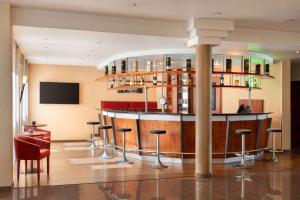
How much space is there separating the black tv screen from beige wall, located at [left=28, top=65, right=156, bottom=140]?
18cm

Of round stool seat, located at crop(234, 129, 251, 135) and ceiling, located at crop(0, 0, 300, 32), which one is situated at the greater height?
ceiling, located at crop(0, 0, 300, 32)

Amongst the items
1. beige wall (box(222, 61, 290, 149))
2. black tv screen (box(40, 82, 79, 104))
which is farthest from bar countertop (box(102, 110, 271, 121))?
black tv screen (box(40, 82, 79, 104))

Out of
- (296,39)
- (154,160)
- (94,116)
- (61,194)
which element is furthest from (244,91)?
(61,194)

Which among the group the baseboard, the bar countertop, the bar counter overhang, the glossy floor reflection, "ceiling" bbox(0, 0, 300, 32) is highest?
"ceiling" bbox(0, 0, 300, 32)

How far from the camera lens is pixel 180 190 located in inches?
205

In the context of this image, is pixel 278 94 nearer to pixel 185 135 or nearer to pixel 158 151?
pixel 185 135

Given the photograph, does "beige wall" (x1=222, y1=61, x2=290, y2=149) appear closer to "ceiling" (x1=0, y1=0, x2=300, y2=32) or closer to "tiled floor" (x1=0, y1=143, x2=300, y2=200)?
"tiled floor" (x1=0, y1=143, x2=300, y2=200)

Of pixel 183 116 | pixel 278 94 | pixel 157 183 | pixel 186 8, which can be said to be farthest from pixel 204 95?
pixel 278 94

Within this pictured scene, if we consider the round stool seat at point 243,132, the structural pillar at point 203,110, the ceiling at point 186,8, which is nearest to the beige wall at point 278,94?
the round stool seat at point 243,132

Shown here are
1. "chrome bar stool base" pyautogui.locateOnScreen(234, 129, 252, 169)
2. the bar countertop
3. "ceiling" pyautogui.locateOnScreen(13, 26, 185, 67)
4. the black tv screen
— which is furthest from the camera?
the black tv screen

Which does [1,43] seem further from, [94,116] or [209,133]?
[94,116]

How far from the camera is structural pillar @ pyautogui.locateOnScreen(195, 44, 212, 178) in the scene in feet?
20.1

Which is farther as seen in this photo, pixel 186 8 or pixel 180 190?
pixel 186 8

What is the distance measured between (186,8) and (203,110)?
1943 millimetres
